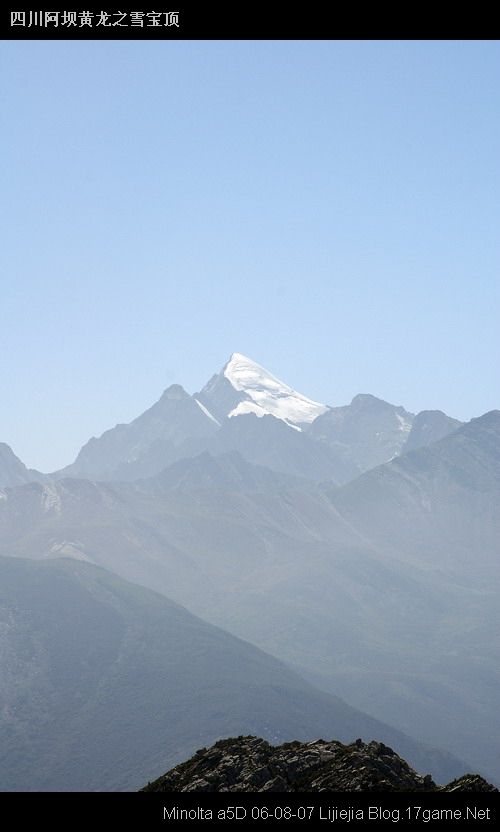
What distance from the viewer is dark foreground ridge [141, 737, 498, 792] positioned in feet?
196

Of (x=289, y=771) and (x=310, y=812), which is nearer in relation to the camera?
(x=310, y=812)

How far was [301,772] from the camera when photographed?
64.5 meters

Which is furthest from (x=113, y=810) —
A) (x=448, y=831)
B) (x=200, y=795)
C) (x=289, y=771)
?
(x=289, y=771)

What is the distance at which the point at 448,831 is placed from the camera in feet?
125

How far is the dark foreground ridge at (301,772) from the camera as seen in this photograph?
196 ft
